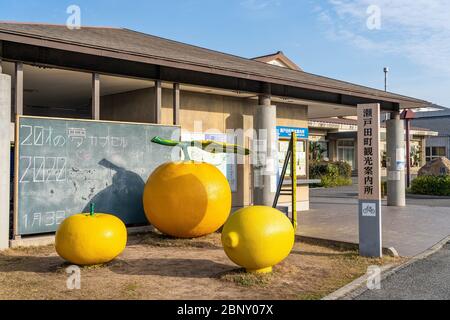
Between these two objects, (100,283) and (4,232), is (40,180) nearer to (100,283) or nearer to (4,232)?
(4,232)

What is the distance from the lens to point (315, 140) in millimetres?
34594

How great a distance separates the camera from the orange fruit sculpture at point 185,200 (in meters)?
8.88

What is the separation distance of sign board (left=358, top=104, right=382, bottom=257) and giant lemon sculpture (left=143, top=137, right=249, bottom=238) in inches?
113

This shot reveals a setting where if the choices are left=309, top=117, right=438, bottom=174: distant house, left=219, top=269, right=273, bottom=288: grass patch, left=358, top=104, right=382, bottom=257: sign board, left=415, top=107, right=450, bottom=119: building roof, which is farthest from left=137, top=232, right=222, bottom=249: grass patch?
left=415, top=107, right=450, bottom=119: building roof

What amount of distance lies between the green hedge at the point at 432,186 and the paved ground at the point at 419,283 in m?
14.4

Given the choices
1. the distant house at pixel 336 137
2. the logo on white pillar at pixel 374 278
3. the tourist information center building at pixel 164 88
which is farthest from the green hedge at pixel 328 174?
the logo on white pillar at pixel 374 278

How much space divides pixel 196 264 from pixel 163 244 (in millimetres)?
1794

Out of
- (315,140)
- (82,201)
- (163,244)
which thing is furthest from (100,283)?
(315,140)

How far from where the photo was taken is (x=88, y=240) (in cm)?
668

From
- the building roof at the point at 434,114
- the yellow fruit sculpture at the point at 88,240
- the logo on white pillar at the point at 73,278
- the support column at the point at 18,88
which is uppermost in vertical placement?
the building roof at the point at 434,114

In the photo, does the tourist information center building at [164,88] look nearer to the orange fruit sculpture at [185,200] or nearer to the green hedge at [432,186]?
the orange fruit sculpture at [185,200]
